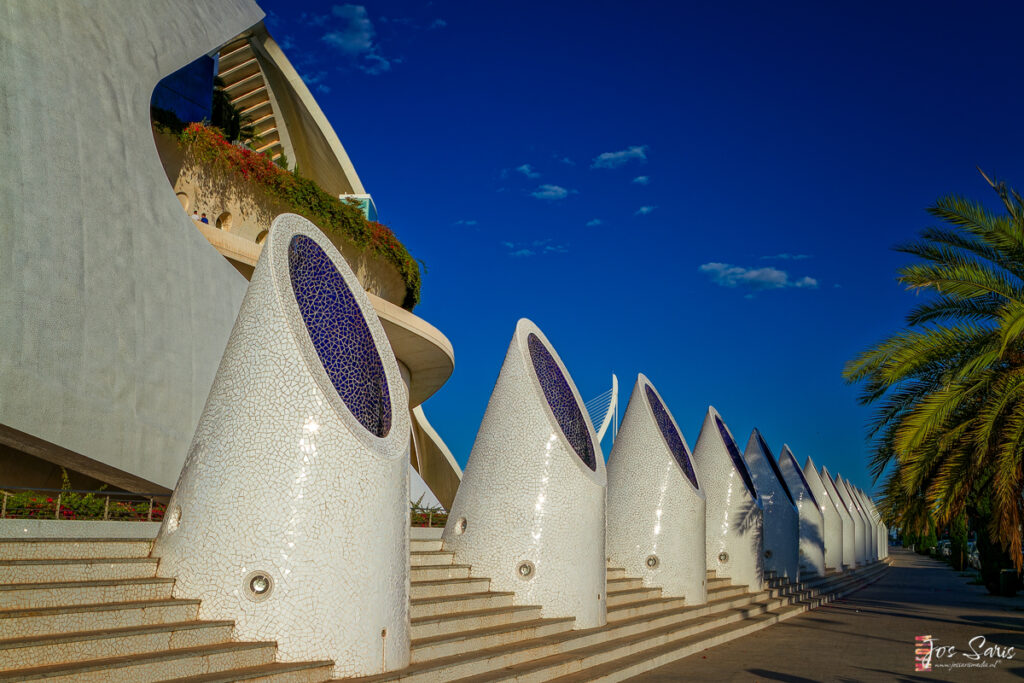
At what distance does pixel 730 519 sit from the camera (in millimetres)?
16094

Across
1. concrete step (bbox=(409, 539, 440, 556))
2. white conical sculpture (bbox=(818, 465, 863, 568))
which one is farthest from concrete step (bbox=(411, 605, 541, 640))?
white conical sculpture (bbox=(818, 465, 863, 568))

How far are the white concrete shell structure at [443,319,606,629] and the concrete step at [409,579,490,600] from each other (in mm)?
239

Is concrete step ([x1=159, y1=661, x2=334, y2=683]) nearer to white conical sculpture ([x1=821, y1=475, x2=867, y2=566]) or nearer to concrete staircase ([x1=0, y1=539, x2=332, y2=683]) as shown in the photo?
concrete staircase ([x1=0, y1=539, x2=332, y2=683])

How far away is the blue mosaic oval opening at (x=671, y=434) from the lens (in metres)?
13.3

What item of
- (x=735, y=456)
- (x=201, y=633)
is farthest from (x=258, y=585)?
(x=735, y=456)

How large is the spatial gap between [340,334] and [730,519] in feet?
36.5

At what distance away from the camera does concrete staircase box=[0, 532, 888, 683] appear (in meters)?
4.75

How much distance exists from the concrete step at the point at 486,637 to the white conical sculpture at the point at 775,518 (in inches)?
440

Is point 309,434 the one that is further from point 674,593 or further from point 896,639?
point 896,639

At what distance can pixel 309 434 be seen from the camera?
19.5ft

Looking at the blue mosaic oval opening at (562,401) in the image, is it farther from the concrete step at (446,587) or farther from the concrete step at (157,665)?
the concrete step at (157,665)

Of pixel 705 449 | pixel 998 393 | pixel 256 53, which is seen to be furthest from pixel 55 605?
pixel 256 53

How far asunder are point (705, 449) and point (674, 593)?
14.6 feet

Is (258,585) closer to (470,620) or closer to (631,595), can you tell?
(470,620)
